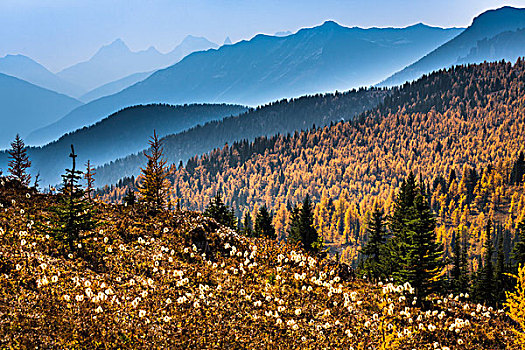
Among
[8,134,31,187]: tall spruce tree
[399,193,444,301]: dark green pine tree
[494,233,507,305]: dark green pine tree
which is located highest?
[8,134,31,187]: tall spruce tree

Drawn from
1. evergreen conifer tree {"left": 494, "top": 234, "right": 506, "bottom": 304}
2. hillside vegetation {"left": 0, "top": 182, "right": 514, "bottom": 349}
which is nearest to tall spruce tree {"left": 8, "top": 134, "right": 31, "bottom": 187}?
hillside vegetation {"left": 0, "top": 182, "right": 514, "bottom": 349}

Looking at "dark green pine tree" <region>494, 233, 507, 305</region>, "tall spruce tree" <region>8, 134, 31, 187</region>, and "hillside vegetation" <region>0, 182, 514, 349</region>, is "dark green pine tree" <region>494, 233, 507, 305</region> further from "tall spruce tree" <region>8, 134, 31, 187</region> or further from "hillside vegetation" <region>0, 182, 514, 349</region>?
"tall spruce tree" <region>8, 134, 31, 187</region>

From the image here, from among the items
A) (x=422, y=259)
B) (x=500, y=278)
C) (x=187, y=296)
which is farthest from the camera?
(x=500, y=278)

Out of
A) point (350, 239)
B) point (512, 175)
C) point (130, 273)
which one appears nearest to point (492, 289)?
point (130, 273)

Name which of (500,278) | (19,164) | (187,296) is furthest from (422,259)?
(19,164)

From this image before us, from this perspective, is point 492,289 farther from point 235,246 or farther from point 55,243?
point 55,243

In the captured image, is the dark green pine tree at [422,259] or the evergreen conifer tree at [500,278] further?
the evergreen conifer tree at [500,278]

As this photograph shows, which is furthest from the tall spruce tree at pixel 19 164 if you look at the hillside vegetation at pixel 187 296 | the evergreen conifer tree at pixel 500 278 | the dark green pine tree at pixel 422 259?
the evergreen conifer tree at pixel 500 278

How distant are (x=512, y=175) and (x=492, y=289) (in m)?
165

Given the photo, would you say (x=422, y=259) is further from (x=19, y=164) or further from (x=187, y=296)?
(x=19, y=164)

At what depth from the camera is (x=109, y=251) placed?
59.3ft

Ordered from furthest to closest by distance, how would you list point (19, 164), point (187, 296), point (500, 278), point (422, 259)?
point (19, 164)
point (500, 278)
point (422, 259)
point (187, 296)

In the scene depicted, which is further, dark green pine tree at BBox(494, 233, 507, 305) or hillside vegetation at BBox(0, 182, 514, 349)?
dark green pine tree at BBox(494, 233, 507, 305)

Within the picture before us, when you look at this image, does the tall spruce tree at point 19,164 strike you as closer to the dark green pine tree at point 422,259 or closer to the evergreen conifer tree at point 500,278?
the dark green pine tree at point 422,259
